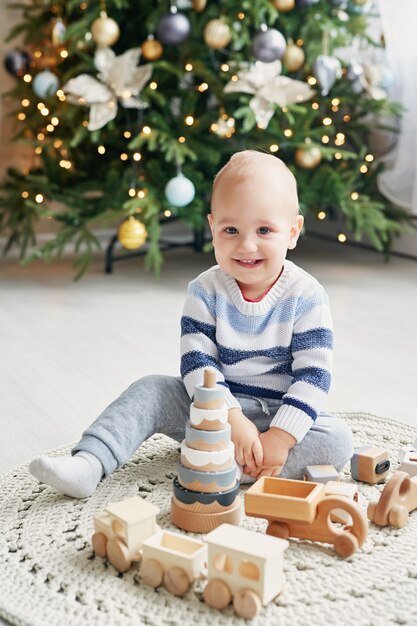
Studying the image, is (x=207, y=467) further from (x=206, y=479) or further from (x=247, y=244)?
(x=247, y=244)

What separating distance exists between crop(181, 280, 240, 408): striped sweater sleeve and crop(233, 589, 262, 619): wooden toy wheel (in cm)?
37

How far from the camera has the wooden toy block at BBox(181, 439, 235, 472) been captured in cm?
98

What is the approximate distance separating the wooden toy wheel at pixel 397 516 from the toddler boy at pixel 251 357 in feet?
0.51

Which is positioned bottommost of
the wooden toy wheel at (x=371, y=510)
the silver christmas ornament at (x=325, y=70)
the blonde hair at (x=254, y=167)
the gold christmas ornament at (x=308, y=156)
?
the wooden toy wheel at (x=371, y=510)

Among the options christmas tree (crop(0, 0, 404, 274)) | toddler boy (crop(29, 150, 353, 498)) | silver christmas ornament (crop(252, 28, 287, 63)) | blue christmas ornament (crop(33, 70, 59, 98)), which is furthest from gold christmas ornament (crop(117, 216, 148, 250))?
toddler boy (crop(29, 150, 353, 498))

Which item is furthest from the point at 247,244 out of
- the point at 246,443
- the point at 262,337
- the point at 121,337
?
the point at 121,337

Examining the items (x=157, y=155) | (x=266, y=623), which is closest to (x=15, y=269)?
(x=157, y=155)

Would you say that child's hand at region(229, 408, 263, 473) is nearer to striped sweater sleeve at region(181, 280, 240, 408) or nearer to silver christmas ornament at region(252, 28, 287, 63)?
striped sweater sleeve at region(181, 280, 240, 408)

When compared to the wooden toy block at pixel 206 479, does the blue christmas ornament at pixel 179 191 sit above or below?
above

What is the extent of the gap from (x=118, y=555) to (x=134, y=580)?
0.11 feet

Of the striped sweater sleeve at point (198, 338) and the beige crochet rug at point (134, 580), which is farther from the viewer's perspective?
the striped sweater sleeve at point (198, 338)

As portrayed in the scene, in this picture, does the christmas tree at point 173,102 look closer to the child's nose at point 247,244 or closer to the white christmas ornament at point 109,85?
the white christmas ornament at point 109,85

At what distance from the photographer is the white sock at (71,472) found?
1036 millimetres

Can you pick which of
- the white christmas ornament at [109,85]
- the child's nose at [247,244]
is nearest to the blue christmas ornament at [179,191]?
the white christmas ornament at [109,85]
